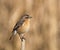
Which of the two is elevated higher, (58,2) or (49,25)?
(58,2)

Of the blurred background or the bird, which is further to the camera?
the blurred background

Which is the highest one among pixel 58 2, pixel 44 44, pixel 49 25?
pixel 58 2

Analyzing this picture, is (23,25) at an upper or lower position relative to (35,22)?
upper

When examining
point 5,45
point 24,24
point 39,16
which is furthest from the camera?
point 39,16

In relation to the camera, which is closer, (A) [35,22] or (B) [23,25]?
(B) [23,25]

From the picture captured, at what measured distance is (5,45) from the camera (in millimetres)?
5082

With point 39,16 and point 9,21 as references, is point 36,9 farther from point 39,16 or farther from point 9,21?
point 9,21

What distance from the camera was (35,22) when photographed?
5.30 m

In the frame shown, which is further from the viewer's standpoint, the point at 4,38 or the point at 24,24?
the point at 4,38

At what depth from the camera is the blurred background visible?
511cm

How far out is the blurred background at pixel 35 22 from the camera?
5.11 meters

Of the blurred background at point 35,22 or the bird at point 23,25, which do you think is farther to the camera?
the blurred background at point 35,22

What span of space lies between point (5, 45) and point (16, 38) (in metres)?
0.34

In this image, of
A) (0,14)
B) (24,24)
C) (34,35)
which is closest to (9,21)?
(0,14)
